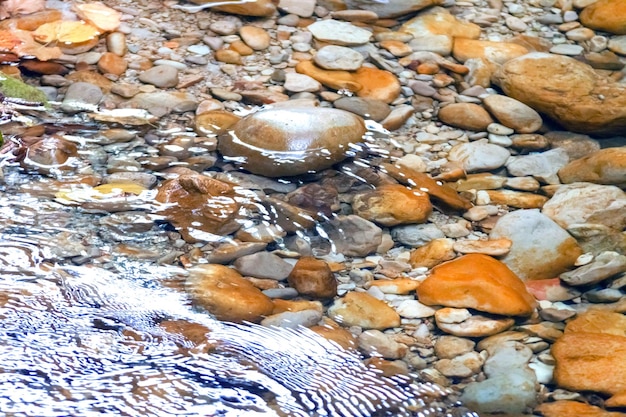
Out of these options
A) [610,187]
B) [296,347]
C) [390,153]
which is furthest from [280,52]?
[296,347]

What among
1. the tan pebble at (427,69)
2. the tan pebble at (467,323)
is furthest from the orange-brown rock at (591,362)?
the tan pebble at (427,69)

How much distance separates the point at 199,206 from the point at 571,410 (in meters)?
1.35

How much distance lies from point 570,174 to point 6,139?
6.94ft

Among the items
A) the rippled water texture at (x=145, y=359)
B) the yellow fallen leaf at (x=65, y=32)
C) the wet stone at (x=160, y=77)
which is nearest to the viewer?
the rippled water texture at (x=145, y=359)

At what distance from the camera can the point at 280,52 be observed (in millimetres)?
3678

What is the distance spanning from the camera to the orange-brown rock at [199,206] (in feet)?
8.47

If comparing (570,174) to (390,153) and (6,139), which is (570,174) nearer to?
(390,153)

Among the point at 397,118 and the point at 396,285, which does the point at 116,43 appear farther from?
the point at 396,285

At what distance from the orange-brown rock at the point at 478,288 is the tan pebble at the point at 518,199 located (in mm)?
438

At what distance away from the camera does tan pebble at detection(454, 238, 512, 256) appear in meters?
2.55

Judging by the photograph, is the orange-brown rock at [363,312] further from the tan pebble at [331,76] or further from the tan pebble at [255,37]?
the tan pebble at [255,37]

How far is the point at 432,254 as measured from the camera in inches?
101

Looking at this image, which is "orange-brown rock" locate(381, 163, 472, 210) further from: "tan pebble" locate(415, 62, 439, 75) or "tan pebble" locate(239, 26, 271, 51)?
"tan pebble" locate(239, 26, 271, 51)

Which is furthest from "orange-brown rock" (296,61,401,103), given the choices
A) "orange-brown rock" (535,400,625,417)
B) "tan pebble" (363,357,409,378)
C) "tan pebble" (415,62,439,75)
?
"orange-brown rock" (535,400,625,417)
